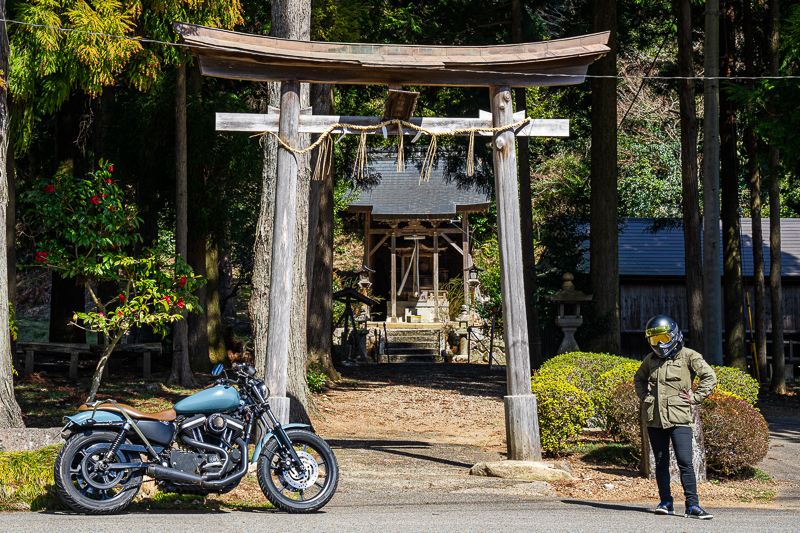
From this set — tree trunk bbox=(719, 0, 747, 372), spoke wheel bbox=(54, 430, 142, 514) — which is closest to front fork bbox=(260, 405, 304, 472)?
spoke wheel bbox=(54, 430, 142, 514)

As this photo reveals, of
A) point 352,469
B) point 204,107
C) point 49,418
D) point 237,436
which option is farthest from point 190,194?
point 237,436

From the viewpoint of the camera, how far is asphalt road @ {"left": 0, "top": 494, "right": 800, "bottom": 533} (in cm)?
564

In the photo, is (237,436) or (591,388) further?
(591,388)

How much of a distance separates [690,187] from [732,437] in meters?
8.98

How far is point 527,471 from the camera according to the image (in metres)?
7.75

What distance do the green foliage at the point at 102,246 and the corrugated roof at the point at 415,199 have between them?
47.8 feet

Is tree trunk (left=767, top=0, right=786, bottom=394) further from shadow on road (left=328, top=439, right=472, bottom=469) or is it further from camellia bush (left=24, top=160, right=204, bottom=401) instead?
camellia bush (left=24, top=160, right=204, bottom=401)

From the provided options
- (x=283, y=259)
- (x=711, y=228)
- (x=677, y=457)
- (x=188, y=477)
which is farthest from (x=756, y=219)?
(x=188, y=477)

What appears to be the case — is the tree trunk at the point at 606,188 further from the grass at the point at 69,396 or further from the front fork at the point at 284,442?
the front fork at the point at 284,442

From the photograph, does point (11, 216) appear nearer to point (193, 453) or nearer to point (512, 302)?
point (193, 453)

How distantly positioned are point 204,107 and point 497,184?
10.4m

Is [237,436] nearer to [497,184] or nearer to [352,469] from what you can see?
[352,469]

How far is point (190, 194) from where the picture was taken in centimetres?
1703

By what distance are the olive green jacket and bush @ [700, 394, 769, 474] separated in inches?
72.4
